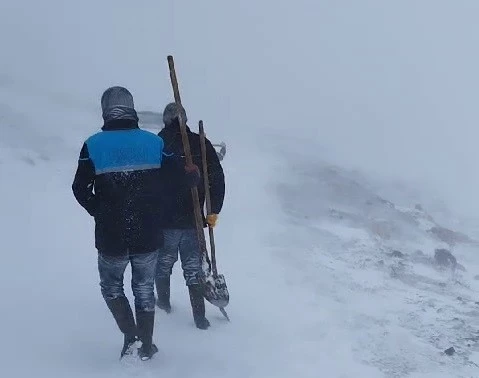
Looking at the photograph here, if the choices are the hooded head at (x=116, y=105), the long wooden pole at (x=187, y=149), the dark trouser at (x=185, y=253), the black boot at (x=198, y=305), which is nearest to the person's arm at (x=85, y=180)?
the hooded head at (x=116, y=105)

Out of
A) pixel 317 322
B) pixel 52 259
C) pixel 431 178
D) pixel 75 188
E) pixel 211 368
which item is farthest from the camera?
pixel 431 178

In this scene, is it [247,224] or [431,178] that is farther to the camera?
[431,178]

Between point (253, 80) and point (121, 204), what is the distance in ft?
157

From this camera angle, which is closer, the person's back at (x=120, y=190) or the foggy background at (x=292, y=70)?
the person's back at (x=120, y=190)

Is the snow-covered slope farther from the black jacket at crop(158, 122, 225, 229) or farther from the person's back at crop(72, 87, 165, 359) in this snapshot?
the black jacket at crop(158, 122, 225, 229)

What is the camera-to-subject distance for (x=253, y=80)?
2024 inches

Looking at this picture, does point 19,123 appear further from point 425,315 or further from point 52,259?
point 425,315

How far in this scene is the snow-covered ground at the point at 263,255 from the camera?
5547 mm

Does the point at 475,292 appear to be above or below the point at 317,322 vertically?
below

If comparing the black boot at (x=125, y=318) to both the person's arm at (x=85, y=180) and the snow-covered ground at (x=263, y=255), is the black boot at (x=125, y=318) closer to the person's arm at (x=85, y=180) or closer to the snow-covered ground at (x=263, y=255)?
the snow-covered ground at (x=263, y=255)

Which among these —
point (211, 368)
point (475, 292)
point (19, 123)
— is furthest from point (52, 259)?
point (19, 123)

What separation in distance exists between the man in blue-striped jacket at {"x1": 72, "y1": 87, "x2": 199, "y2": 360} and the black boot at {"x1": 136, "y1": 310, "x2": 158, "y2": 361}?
0.15m

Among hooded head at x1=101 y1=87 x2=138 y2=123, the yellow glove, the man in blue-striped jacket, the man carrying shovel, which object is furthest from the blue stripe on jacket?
the yellow glove

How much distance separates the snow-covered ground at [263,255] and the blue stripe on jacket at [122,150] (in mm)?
1687
